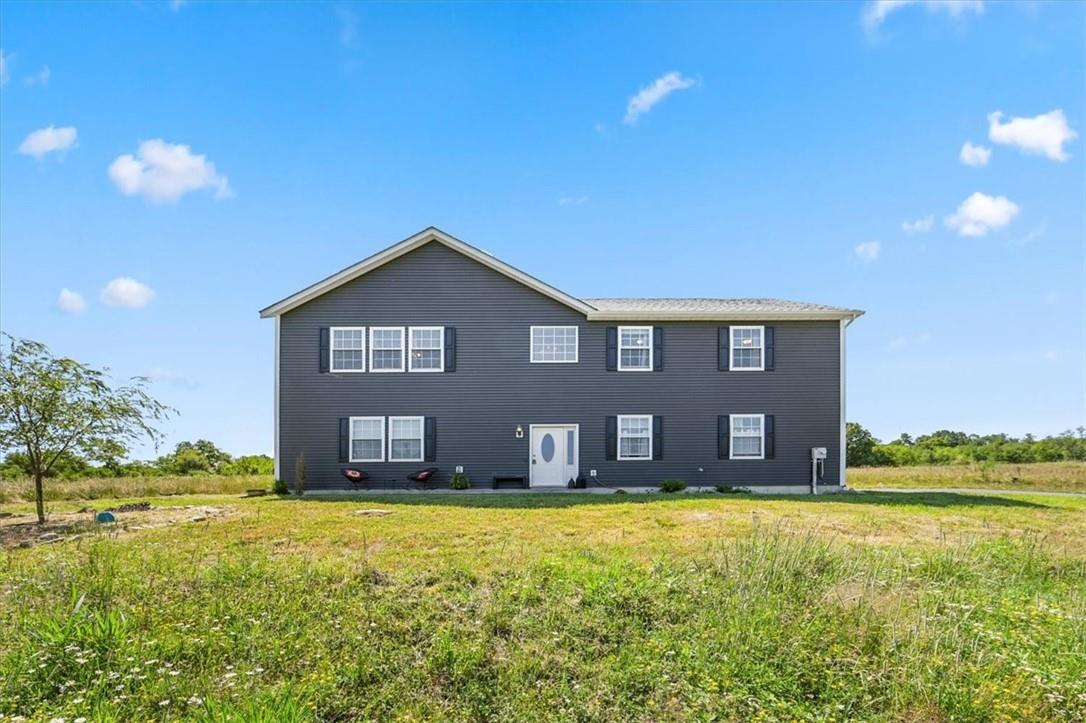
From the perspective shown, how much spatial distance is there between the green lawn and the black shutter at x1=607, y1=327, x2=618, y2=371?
10.0m

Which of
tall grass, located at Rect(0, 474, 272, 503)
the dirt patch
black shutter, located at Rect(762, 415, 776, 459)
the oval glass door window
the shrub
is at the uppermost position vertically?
black shutter, located at Rect(762, 415, 776, 459)

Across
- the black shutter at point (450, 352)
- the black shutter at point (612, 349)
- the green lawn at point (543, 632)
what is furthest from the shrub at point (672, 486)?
the green lawn at point (543, 632)

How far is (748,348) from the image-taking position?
18828 mm

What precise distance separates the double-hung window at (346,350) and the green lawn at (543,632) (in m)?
9.65

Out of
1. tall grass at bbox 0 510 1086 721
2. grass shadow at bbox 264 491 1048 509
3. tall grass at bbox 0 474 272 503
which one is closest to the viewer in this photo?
tall grass at bbox 0 510 1086 721

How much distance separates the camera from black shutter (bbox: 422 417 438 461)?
712 inches

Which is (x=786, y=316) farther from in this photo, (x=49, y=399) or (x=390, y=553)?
(x=49, y=399)

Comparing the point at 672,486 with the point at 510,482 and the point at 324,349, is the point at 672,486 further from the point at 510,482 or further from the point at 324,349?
the point at 324,349

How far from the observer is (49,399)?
38.2 ft

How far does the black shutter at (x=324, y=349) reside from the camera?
1822 centimetres

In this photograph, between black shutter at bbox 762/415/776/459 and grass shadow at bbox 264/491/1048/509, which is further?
black shutter at bbox 762/415/776/459

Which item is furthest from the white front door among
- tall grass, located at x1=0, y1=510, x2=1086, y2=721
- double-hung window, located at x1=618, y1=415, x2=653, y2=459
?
tall grass, located at x1=0, y1=510, x2=1086, y2=721

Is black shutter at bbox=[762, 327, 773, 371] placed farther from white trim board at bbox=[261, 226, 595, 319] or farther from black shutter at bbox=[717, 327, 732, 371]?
white trim board at bbox=[261, 226, 595, 319]

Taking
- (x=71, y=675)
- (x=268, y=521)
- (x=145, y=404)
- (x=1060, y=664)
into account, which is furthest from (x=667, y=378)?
(x=71, y=675)
